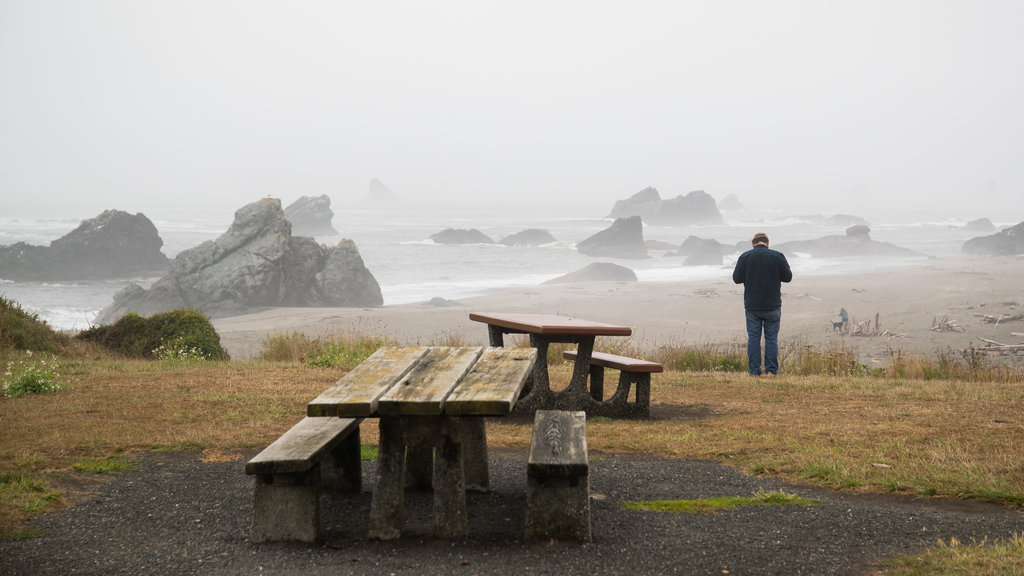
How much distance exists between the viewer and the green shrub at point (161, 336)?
10.6 metres

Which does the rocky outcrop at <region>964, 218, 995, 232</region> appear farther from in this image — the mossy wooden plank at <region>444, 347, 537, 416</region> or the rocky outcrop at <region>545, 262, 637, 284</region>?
the mossy wooden plank at <region>444, 347, 537, 416</region>

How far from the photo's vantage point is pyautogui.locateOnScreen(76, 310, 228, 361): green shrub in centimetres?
1059

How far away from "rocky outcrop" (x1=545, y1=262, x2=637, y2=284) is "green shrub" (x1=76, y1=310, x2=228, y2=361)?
2856 cm

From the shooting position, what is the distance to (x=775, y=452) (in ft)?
16.8

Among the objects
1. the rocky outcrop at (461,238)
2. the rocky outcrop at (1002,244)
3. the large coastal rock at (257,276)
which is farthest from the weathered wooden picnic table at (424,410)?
the rocky outcrop at (461,238)

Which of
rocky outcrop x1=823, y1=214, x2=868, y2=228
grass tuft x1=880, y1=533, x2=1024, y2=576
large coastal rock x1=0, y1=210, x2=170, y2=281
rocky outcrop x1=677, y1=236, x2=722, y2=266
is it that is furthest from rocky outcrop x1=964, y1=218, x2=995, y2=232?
grass tuft x1=880, y1=533, x2=1024, y2=576

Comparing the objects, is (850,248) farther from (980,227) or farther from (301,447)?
(301,447)

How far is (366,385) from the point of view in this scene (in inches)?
139

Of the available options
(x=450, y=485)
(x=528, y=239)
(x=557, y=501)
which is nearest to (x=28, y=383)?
(x=450, y=485)

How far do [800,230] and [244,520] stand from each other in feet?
281

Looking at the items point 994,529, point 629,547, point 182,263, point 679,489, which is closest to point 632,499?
point 679,489

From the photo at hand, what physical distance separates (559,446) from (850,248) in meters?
52.9

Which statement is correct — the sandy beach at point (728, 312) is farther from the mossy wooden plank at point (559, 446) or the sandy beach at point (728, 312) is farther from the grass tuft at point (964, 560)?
the grass tuft at point (964, 560)

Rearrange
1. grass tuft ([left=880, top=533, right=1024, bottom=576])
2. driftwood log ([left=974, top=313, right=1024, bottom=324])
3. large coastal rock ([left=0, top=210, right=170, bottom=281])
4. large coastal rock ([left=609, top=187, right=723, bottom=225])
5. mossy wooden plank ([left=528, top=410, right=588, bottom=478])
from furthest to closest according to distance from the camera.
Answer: large coastal rock ([left=609, top=187, right=723, bottom=225])
large coastal rock ([left=0, top=210, right=170, bottom=281])
driftwood log ([left=974, top=313, right=1024, bottom=324])
mossy wooden plank ([left=528, top=410, right=588, bottom=478])
grass tuft ([left=880, top=533, right=1024, bottom=576])
